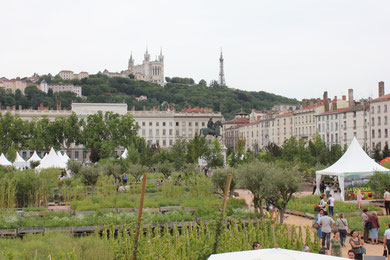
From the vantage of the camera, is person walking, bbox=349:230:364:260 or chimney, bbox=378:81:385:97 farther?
chimney, bbox=378:81:385:97

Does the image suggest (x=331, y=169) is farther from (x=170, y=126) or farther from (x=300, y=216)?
(x=170, y=126)

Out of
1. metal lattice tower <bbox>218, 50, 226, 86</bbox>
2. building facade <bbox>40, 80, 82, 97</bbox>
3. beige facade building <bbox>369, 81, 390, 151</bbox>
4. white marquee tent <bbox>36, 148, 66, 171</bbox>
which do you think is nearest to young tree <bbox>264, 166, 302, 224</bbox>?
white marquee tent <bbox>36, 148, 66, 171</bbox>

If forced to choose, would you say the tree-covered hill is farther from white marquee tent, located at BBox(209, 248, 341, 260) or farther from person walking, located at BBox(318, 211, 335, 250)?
white marquee tent, located at BBox(209, 248, 341, 260)

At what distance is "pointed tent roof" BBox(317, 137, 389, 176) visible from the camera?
2438 cm

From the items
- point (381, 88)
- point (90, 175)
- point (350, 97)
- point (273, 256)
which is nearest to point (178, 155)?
point (90, 175)

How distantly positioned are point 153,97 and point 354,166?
131866 millimetres

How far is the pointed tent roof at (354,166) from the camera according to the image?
2438 centimetres

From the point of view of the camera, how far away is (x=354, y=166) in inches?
984

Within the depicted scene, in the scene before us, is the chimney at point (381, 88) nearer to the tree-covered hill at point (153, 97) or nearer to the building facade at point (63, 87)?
the tree-covered hill at point (153, 97)

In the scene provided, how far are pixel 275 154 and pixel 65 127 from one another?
40316 millimetres

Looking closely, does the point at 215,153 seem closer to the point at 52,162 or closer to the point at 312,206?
the point at 52,162

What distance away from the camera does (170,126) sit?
311ft

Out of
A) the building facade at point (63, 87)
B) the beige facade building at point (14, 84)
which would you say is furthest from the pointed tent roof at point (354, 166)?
the beige facade building at point (14, 84)

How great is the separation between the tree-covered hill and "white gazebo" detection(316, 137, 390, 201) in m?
99.8
